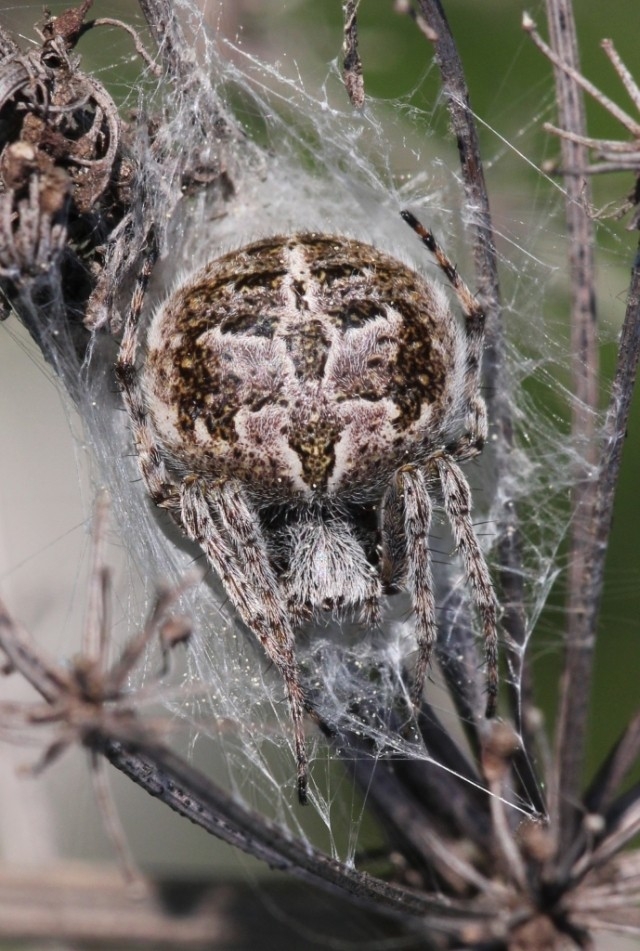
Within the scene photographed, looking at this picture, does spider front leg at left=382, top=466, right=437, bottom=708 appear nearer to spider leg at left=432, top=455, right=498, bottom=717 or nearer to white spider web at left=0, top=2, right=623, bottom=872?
spider leg at left=432, top=455, right=498, bottom=717

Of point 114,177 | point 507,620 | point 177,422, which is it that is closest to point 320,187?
point 114,177

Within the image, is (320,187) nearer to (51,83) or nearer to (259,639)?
(51,83)

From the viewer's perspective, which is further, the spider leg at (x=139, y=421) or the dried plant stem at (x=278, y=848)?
the spider leg at (x=139, y=421)

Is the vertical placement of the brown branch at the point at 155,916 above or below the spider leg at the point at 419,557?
below

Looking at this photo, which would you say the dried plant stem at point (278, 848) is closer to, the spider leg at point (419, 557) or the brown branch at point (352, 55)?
the spider leg at point (419, 557)

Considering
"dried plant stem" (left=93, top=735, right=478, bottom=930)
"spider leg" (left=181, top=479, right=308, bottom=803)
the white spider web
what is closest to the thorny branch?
"dried plant stem" (left=93, top=735, right=478, bottom=930)

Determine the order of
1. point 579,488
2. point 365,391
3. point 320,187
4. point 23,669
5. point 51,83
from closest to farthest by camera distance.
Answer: point 23,669 < point 51,83 < point 365,391 < point 579,488 < point 320,187

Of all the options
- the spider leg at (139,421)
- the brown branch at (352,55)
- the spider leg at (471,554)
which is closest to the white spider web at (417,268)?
the spider leg at (139,421)
